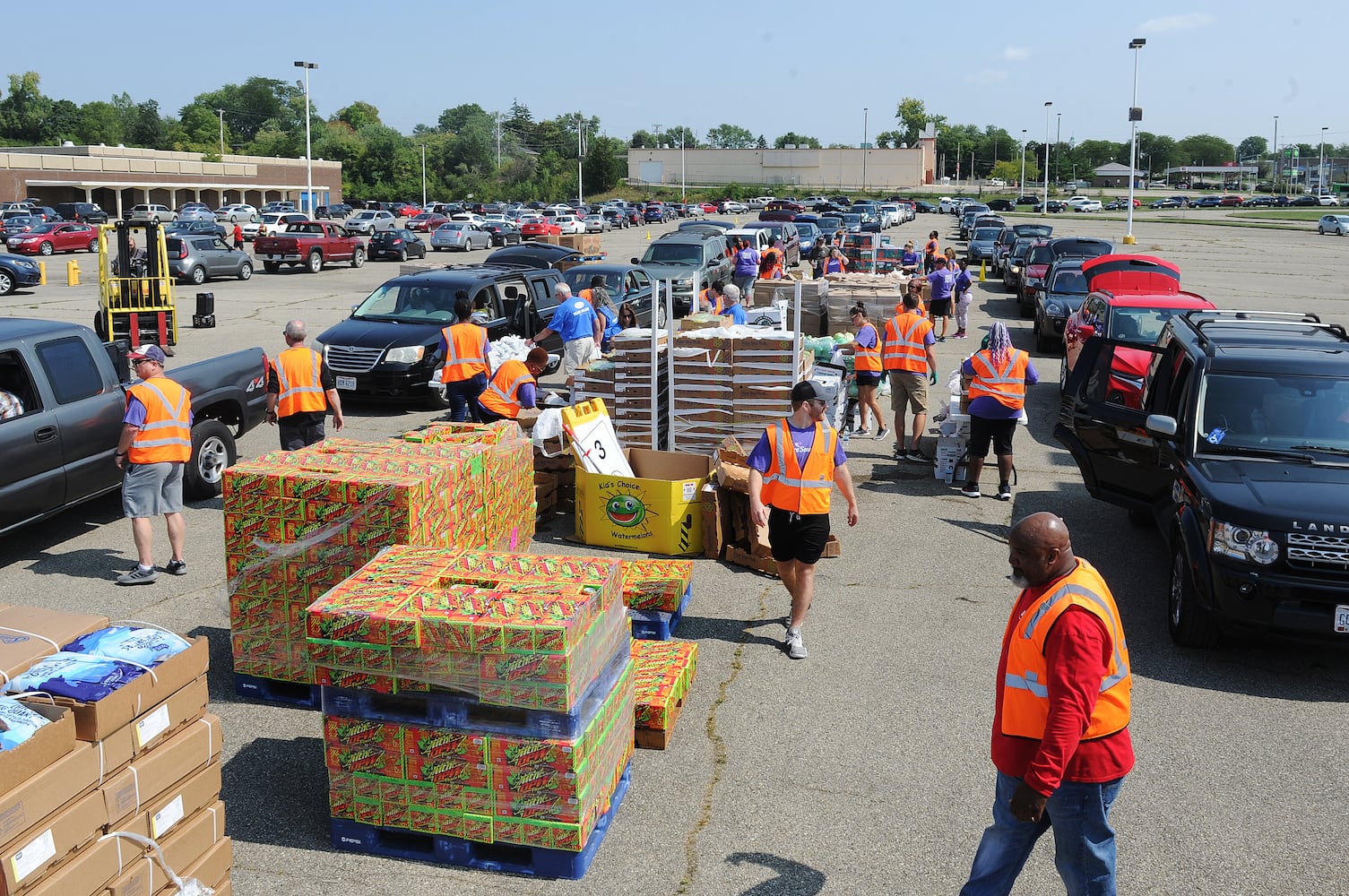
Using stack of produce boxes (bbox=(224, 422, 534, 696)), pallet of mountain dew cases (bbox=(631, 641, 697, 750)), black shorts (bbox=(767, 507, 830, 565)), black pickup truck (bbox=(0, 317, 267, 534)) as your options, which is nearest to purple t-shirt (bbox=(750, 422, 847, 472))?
black shorts (bbox=(767, 507, 830, 565))

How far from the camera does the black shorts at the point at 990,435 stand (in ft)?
37.8

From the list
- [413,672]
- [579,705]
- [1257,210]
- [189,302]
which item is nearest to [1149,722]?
[579,705]

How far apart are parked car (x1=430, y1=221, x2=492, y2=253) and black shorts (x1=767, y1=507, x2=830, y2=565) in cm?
4427

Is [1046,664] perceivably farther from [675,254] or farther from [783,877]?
[675,254]

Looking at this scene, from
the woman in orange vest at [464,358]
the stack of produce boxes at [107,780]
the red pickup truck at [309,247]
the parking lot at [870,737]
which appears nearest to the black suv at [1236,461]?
the parking lot at [870,737]

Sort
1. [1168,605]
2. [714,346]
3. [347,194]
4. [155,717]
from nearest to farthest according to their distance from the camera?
[155,717] → [1168,605] → [714,346] → [347,194]

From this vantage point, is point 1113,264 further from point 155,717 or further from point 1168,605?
point 155,717

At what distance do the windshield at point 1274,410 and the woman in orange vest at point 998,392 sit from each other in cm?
258

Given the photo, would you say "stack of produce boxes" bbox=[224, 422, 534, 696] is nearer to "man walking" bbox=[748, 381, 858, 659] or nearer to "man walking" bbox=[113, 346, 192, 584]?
"man walking" bbox=[748, 381, 858, 659]

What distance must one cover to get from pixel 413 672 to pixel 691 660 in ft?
8.01

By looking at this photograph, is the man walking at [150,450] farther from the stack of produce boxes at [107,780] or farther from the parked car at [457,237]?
the parked car at [457,237]

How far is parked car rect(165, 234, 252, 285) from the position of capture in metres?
32.5

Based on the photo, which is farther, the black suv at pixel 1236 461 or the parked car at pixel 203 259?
the parked car at pixel 203 259

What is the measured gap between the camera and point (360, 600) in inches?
211
